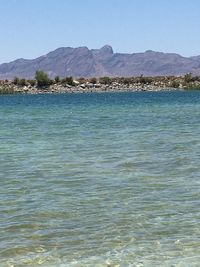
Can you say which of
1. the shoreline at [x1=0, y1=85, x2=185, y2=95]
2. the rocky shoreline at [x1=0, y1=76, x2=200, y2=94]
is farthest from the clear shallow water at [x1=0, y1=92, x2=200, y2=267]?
the rocky shoreline at [x1=0, y1=76, x2=200, y2=94]

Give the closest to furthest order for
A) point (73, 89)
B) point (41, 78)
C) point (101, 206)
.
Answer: point (101, 206) → point (73, 89) → point (41, 78)

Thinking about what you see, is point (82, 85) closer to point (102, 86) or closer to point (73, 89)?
point (73, 89)

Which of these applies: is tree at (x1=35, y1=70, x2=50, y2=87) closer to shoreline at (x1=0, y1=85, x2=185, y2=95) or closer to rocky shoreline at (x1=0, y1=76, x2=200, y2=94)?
rocky shoreline at (x1=0, y1=76, x2=200, y2=94)

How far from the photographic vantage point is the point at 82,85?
5463 inches

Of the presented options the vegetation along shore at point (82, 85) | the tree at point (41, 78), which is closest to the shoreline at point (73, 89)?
the vegetation along shore at point (82, 85)

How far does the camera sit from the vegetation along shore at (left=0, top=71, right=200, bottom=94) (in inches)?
5389

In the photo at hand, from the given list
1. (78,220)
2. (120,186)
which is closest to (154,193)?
(120,186)

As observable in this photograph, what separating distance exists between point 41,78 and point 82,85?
959cm

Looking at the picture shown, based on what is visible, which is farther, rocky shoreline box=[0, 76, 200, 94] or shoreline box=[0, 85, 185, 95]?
rocky shoreline box=[0, 76, 200, 94]

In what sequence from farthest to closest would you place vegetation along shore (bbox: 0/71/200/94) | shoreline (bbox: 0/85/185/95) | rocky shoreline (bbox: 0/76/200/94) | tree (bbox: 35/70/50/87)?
vegetation along shore (bbox: 0/71/200/94) < rocky shoreline (bbox: 0/76/200/94) < tree (bbox: 35/70/50/87) < shoreline (bbox: 0/85/185/95)

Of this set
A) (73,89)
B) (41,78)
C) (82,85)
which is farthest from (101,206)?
(82,85)

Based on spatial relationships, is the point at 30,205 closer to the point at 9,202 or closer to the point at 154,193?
the point at 9,202

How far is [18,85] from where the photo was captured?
474ft

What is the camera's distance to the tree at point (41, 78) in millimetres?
136125
